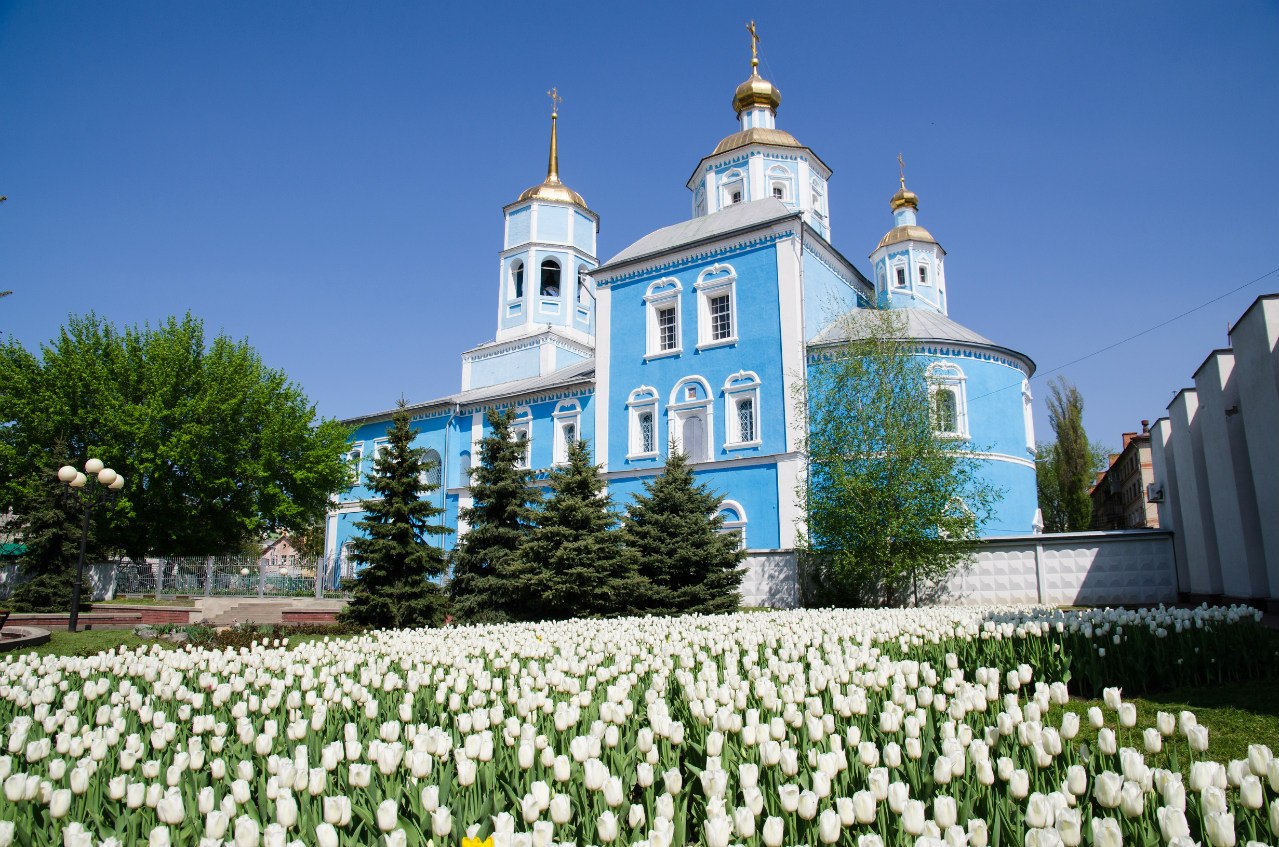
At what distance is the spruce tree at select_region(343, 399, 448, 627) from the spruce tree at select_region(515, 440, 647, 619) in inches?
74.6

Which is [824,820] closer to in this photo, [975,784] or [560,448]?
[975,784]

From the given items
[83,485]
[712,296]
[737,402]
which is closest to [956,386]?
[737,402]

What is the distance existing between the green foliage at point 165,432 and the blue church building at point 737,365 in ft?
13.7

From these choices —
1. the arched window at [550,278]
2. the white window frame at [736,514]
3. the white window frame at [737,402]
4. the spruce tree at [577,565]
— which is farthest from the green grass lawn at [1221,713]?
the arched window at [550,278]

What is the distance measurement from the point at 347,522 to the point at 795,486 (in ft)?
74.6

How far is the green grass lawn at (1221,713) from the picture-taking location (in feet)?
17.0

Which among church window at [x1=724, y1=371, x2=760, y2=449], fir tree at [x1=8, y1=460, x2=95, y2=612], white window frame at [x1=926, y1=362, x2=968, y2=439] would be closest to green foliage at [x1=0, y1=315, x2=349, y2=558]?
fir tree at [x1=8, y1=460, x2=95, y2=612]

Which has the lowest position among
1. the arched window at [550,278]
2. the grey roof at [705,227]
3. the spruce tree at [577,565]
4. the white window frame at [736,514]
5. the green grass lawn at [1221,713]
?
the green grass lawn at [1221,713]

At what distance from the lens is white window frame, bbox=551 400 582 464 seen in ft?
99.9

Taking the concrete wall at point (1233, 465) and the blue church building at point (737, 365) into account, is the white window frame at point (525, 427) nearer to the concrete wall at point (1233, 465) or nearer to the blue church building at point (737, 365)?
the blue church building at point (737, 365)

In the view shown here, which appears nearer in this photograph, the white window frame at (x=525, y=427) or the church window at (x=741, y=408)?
the church window at (x=741, y=408)

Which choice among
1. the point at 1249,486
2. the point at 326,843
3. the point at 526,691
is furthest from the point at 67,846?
the point at 1249,486

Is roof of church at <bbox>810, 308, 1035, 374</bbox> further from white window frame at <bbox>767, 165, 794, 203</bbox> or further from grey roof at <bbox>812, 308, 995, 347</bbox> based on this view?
white window frame at <bbox>767, 165, 794, 203</bbox>

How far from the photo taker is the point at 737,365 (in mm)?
25641
